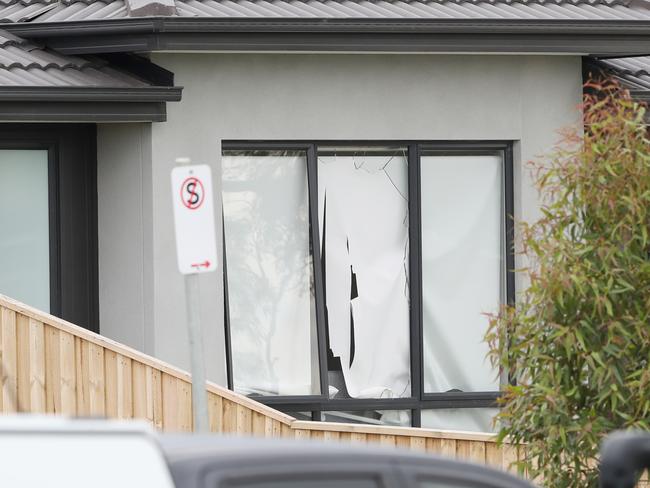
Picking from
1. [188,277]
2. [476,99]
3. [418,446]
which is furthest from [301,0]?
[188,277]

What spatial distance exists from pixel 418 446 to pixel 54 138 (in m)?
3.70

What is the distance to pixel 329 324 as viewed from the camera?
1059 centimetres

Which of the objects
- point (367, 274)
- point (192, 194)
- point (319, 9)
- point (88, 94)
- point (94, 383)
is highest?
point (319, 9)

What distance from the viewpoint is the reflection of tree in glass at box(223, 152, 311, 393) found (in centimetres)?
1045

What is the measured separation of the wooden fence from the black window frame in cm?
181

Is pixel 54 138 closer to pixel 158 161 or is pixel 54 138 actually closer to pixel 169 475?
pixel 158 161

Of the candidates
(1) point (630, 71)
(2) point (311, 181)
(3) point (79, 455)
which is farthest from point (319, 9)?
(3) point (79, 455)

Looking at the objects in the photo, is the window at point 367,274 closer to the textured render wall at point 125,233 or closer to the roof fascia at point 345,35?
the textured render wall at point 125,233

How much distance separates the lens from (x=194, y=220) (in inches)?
234

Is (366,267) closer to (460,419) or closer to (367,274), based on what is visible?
(367,274)

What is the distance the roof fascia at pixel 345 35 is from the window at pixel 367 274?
874mm

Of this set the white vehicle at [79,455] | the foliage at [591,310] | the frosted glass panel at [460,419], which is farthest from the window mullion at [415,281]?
the white vehicle at [79,455]

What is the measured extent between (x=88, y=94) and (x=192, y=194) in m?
3.97

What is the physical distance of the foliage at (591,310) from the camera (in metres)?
7.15
